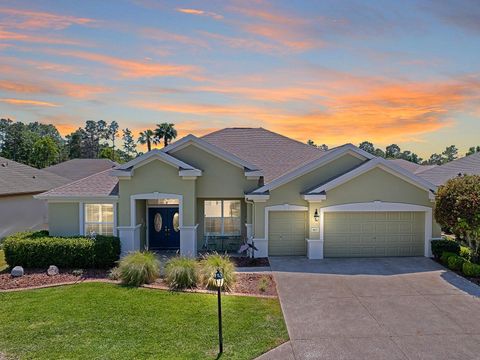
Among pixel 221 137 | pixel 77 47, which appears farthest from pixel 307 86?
pixel 77 47

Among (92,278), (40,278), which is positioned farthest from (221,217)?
(40,278)

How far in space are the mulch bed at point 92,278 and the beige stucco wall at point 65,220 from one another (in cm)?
280

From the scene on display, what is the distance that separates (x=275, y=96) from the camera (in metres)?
Answer: 19.2

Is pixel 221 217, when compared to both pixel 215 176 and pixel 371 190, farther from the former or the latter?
pixel 371 190

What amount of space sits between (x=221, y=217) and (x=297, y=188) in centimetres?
444

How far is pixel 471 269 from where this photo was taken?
13219 millimetres

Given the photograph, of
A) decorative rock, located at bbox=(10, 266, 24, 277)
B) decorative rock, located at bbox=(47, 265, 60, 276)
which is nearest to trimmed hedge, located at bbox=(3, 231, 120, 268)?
decorative rock, located at bbox=(47, 265, 60, 276)

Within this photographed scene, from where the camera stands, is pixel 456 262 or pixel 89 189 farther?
pixel 89 189

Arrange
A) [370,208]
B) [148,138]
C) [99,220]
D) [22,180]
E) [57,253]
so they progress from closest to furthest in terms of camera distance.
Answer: [57,253] → [370,208] → [99,220] → [22,180] → [148,138]

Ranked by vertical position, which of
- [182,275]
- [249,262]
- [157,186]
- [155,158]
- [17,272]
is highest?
[155,158]

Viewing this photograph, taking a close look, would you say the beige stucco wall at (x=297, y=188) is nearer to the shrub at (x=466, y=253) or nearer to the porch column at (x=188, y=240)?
the porch column at (x=188, y=240)

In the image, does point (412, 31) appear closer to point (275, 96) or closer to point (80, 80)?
point (275, 96)

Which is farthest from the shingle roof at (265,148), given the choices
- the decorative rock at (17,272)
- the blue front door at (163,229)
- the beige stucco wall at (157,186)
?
the decorative rock at (17,272)

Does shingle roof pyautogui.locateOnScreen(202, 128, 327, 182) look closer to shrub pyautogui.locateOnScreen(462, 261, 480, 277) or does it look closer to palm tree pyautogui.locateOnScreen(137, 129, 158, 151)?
shrub pyautogui.locateOnScreen(462, 261, 480, 277)
